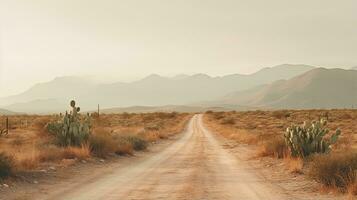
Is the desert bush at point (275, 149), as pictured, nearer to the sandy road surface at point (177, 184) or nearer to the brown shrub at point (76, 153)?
the sandy road surface at point (177, 184)

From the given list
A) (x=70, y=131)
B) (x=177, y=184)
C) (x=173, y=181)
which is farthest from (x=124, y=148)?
(x=177, y=184)

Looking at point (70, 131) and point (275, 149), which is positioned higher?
point (70, 131)

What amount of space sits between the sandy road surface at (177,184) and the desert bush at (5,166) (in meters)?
1.87

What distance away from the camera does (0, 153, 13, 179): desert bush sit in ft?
41.2

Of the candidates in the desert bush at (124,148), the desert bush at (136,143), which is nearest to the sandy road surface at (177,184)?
the desert bush at (124,148)

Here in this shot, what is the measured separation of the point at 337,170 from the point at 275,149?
26.9 ft

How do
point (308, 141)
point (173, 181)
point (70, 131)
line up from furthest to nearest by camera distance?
point (70, 131)
point (308, 141)
point (173, 181)

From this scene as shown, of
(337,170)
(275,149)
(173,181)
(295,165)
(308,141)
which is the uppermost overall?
(308,141)

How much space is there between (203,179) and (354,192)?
454 cm

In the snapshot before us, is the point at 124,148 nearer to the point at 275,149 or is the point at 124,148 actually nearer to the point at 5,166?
the point at 275,149

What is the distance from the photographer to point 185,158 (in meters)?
21.0

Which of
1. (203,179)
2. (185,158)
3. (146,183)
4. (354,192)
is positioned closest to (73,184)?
(146,183)

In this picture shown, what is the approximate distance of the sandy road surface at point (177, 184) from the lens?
11.1 meters

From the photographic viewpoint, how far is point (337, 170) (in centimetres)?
1196
